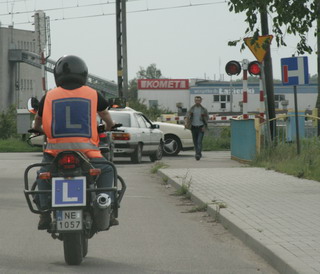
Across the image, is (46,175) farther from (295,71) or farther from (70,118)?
(295,71)

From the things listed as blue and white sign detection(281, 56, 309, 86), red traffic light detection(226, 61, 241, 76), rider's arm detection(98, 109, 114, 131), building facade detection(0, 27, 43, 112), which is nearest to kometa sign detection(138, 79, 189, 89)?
building facade detection(0, 27, 43, 112)


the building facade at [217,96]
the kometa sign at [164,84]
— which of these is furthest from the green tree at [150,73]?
the building facade at [217,96]

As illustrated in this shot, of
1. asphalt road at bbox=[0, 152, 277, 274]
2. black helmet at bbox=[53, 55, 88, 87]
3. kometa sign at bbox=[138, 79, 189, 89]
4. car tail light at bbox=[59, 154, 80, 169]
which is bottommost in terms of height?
asphalt road at bbox=[0, 152, 277, 274]

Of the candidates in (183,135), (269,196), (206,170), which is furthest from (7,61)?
(269,196)

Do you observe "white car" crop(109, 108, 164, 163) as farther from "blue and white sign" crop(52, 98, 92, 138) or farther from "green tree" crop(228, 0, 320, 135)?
"blue and white sign" crop(52, 98, 92, 138)

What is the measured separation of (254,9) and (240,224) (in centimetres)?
500

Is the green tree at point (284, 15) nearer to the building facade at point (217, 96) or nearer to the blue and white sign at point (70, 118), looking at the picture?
the blue and white sign at point (70, 118)

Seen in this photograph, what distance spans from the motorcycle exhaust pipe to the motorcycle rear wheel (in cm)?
18

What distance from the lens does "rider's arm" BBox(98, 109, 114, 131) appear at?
779 cm

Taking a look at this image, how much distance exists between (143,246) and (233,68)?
1456 centimetres

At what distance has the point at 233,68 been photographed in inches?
893

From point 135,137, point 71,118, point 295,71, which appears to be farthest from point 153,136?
point 71,118

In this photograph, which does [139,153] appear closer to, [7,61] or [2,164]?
[2,164]

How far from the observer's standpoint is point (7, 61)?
90.2 meters
